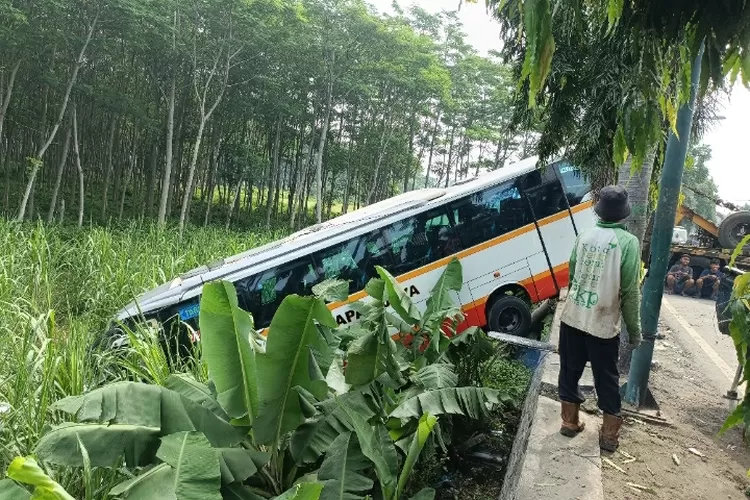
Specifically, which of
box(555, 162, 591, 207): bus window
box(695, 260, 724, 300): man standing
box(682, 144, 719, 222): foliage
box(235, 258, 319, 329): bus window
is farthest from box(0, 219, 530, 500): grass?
box(682, 144, 719, 222): foliage

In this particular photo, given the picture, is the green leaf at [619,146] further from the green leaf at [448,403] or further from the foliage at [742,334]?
the green leaf at [448,403]

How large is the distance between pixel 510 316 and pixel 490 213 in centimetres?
157

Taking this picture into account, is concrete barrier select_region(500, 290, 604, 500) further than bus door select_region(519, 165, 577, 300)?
No

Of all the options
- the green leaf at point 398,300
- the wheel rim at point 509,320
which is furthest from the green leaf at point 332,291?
the wheel rim at point 509,320

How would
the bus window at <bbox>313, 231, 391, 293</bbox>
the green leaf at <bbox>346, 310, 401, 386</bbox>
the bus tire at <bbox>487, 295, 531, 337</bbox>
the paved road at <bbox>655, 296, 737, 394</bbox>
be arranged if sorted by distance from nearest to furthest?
the green leaf at <bbox>346, 310, 401, 386</bbox> → the paved road at <bbox>655, 296, 737, 394</bbox> → the bus window at <bbox>313, 231, 391, 293</bbox> → the bus tire at <bbox>487, 295, 531, 337</bbox>

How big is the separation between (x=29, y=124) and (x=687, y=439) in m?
25.2

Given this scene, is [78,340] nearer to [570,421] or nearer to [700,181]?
[570,421]

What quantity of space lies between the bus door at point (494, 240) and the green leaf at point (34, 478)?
256 inches

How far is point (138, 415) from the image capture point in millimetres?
2432

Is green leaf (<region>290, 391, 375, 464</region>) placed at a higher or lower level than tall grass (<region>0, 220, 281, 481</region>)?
higher

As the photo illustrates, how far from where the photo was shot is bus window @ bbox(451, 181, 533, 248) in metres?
7.84

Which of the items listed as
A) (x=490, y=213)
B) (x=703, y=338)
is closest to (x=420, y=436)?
(x=490, y=213)

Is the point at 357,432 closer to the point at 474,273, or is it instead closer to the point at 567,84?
the point at 567,84

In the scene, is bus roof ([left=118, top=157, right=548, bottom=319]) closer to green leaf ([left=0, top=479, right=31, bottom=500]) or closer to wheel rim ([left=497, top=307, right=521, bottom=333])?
wheel rim ([left=497, top=307, right=521, bottom=333])
